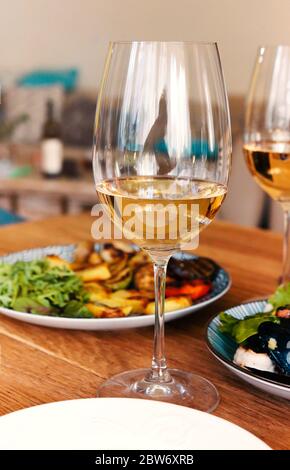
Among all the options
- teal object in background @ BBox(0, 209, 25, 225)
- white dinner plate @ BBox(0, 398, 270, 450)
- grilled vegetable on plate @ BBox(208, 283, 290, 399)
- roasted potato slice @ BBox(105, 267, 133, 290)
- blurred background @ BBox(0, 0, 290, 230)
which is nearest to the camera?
white dinner plate @ BBox(0, 398, 270, 450)

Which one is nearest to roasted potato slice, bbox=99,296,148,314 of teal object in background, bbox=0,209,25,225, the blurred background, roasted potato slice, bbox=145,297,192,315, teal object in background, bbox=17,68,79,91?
roasted potato slice, bbox=145,297,192,315

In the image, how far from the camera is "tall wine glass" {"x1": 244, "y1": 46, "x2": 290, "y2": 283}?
35.3 inches

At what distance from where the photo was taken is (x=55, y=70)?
17.1 feet

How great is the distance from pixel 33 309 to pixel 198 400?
9.8 inches

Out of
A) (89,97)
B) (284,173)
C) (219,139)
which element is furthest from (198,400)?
(89,97)

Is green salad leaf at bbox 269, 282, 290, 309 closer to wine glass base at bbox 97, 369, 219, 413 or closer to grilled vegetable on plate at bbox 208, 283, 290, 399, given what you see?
grilled vegetable on plate at bbox 208, 283, 290, 399

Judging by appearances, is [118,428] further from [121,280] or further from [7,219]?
[7,219]

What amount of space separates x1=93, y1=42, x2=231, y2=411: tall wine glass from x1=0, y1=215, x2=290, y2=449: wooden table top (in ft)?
0.11

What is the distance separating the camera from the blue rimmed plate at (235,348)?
0.59 metres

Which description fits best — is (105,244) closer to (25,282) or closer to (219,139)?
(25,282)

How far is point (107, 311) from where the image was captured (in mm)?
760

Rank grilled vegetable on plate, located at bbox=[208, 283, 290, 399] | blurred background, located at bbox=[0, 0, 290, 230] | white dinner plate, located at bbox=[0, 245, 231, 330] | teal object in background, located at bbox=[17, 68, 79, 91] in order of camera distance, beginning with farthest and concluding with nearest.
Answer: teal object in background, located at bbox=[17, 68, 79, 91] → blurred background, located at bbox=[0, 0, 290, 230] → white dinner plate, located at bbox=[0, 245, 231, 330] → grilled vegetable on plate, located at bbox=[208, 283, 290, 399]

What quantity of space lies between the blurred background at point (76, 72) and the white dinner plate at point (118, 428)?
2506 millimetres

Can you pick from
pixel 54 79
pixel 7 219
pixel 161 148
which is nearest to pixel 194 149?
pixel 161 148
